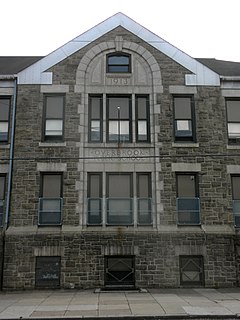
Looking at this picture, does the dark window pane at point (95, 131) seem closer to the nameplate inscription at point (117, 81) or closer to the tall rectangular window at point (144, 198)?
the nameplate inscription at point (117, 81)

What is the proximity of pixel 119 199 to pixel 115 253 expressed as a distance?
2213 millimetres

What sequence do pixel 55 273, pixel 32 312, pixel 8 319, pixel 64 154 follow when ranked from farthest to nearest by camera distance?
pixel 64 154
pixel 55 273
pixel 32 312
pixel 8 319

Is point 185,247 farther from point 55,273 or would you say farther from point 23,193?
point 23,193

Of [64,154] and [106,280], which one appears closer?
[106,280]

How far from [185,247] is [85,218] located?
4.22 meters

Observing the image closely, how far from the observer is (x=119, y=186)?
16.9m

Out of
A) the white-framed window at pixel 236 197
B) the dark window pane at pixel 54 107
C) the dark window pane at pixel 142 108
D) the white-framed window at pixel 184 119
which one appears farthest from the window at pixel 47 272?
the white-framed window at pixel 236 197

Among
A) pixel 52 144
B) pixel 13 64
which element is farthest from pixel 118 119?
pixel 13 64

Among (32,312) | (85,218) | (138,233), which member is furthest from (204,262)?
(32,312)

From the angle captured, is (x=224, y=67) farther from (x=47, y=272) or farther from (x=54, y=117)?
(x=47, y=272)

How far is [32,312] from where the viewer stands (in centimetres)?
1110

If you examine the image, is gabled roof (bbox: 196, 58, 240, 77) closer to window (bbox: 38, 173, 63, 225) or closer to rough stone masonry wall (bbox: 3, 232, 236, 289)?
rough stone masonry wall (bbox: 3, 232, 236, 289)

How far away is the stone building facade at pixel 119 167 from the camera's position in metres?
16.0

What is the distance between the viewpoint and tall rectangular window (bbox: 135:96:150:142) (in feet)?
57.4
